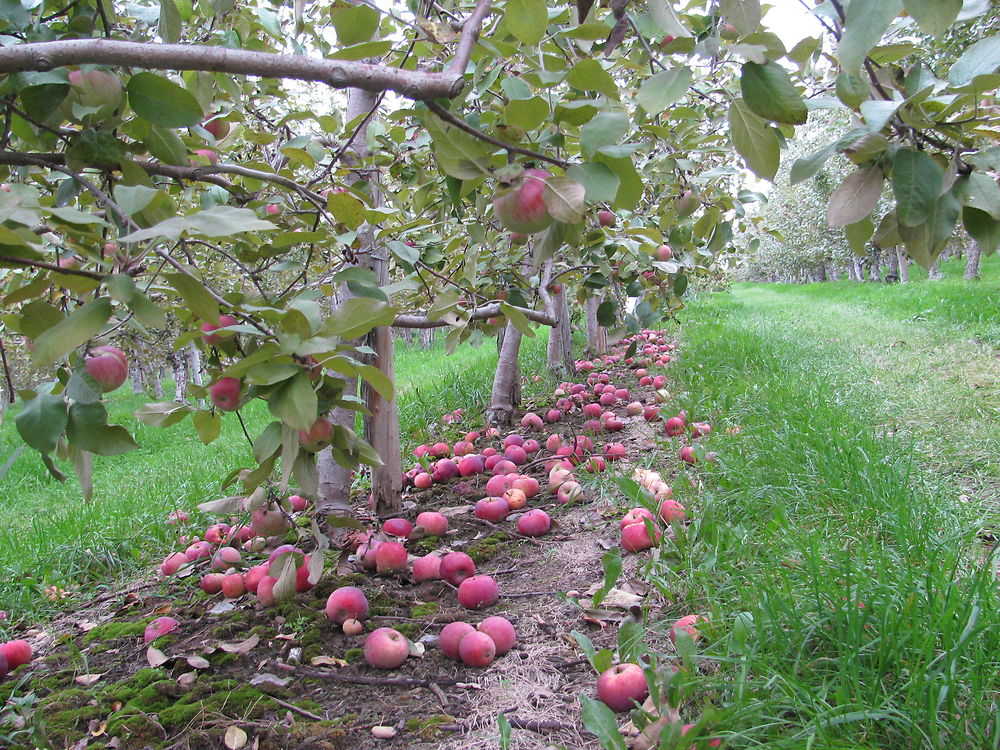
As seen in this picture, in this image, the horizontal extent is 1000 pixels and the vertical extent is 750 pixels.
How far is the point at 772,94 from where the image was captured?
0.98 meters

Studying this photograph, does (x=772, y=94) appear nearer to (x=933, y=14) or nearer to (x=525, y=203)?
(x=933, y=14)

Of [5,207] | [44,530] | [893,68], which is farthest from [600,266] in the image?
[44,530]

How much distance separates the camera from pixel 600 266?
260 centimetres

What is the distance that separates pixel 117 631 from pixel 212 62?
86.4 inches

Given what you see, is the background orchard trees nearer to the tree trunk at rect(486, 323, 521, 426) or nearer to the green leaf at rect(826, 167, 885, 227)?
the green leaf at rect(826, 167, 885, 227)

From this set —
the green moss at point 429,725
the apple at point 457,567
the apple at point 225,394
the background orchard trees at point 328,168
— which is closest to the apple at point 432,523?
the apple at point 457,567

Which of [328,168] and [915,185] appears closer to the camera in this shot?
[915,185]

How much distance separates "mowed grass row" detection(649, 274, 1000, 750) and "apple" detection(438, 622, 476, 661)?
22.9 inches

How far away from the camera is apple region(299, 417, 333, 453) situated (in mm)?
1209

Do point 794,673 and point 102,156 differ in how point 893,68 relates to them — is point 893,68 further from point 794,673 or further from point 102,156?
point 102,156

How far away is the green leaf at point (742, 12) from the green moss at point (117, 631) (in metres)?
2.60

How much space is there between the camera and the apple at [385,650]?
6.06 feet

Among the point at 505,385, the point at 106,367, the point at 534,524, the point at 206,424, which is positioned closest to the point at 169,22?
the point at 106,367

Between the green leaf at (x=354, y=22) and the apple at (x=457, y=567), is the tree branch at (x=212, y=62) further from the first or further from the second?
the apple at (x=457, y=567)
